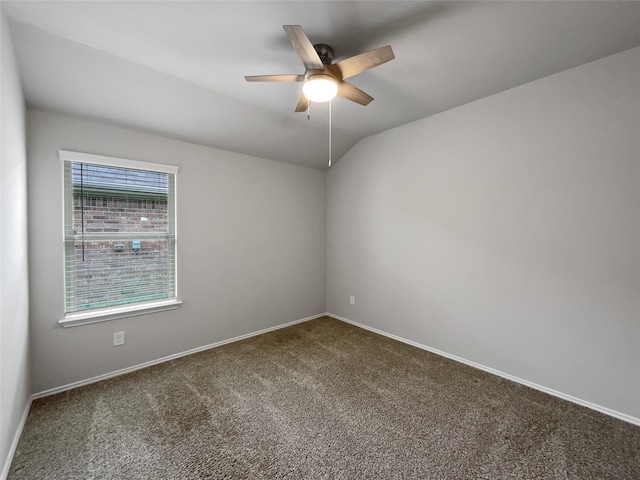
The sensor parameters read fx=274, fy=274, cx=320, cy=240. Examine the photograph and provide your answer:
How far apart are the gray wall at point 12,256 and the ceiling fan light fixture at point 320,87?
1586mm

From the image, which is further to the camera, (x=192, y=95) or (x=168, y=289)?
(x=168, y=289)

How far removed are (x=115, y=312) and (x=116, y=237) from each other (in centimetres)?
68

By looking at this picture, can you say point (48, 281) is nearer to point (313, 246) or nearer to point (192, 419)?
point (192, 419)

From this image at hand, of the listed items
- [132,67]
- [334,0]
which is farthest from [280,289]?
[334,0]

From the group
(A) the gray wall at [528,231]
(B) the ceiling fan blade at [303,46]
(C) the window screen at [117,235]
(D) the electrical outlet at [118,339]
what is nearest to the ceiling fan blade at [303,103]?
(B) the ceiling fan blade at [303,46]

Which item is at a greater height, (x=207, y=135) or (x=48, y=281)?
(x=207, y=135)

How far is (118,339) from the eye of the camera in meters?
2.49

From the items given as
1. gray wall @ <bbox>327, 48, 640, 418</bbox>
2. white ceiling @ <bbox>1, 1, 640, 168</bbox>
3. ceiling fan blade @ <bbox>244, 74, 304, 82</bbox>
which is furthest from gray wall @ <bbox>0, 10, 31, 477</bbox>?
gray wall @ <bbox>327, 48, 640, 418</bbox>

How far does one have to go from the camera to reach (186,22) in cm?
159

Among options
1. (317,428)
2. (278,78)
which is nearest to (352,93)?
(278,78)

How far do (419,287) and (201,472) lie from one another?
2.48 m

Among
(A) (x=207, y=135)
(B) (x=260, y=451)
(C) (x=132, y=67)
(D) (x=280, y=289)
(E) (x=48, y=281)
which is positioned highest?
(C) (x=132, y=67)

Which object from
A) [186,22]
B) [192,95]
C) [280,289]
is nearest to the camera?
[186,22]

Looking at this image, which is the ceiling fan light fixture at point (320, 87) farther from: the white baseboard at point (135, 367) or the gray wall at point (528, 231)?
the white baseboard at point (135, 367)
